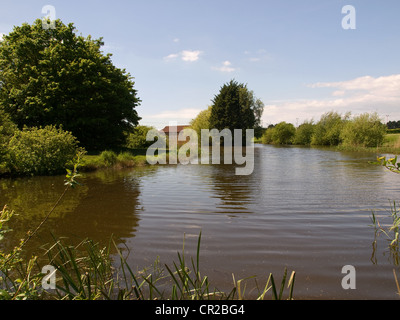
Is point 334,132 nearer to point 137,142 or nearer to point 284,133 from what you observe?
point 284,133

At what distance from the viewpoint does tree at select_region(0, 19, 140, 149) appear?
2502 centimetres

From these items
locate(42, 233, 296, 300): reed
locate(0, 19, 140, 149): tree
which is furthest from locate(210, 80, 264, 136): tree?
locate(42, 233, 296, 300): reed

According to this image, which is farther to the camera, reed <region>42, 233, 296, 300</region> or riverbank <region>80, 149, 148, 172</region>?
riverbank <region>80, 149, 148, 172</region>

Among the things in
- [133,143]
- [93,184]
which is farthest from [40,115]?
[93,184]

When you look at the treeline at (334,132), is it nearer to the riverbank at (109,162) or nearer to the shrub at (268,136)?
the shrub at (268,136)

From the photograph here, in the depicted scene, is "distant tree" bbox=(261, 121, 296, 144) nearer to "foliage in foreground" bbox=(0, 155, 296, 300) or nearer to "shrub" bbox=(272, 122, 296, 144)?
"shrub" bbox=(272, 122, 296, 144)

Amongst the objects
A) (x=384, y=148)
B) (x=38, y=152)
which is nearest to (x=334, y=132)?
(x=384, y=148)

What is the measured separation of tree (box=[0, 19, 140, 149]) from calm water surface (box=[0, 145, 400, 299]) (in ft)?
46.2

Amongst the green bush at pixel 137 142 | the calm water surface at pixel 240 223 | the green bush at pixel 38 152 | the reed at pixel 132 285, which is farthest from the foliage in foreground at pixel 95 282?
the green bush at pixel 137 142

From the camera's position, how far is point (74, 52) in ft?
87.4

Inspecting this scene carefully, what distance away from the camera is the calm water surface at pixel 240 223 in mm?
4320

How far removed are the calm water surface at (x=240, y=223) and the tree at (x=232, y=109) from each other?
38.8 m

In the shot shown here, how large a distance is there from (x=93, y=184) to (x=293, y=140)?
182 feet

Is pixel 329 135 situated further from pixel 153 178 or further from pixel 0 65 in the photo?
pixel 0 65
